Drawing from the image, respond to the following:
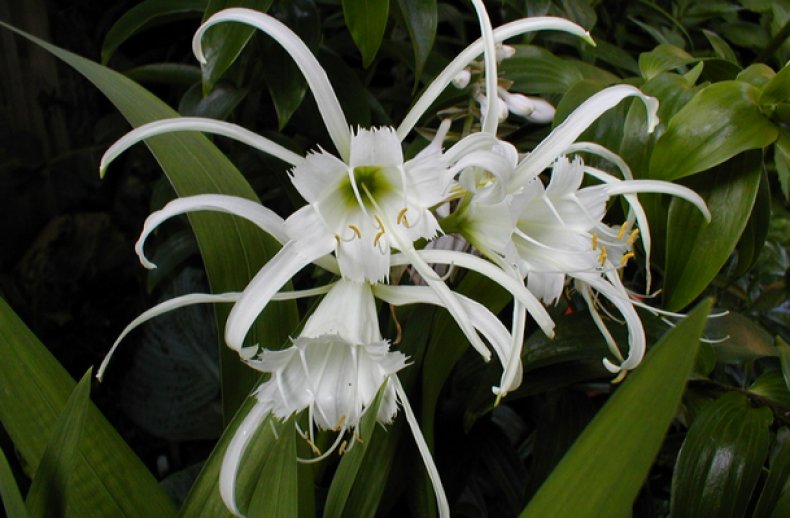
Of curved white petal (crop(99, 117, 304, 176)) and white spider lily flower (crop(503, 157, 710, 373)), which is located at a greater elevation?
curved white petal (crop(99, 117, 304, 176))

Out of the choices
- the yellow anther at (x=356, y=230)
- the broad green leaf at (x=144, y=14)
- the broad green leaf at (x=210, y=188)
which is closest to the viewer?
the yellow anther at (x=356, y=230)

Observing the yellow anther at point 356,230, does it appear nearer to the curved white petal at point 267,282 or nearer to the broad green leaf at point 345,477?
the curved white petal at point 267,282

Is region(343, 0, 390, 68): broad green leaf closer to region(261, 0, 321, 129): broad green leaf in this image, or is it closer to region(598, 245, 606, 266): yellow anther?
region(261, 0, 321, 129): broad green leaf

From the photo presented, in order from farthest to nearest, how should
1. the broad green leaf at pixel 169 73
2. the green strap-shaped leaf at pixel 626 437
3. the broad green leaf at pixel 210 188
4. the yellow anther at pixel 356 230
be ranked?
the broad green leaf at pixel 169 73
the broad green leaf at pixel 210 188
the yellow anther at pixel 356 230
the green strap-shaped leaf at pixel 626 437

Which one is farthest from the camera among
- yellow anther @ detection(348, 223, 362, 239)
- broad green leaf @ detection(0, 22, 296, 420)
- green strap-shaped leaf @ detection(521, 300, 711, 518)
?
broad green leaf @ detection(0, 22, 296, 420)

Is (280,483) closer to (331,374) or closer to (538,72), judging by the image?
(331,374)

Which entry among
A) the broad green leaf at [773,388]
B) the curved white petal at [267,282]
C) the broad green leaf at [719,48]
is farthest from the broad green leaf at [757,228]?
the curved white petal at [267,282]

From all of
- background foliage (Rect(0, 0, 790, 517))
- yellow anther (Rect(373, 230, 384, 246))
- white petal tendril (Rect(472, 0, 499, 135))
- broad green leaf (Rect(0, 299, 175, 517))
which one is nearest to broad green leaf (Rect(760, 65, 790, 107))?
background foliage (Rect(0, 0, 790, 517))
